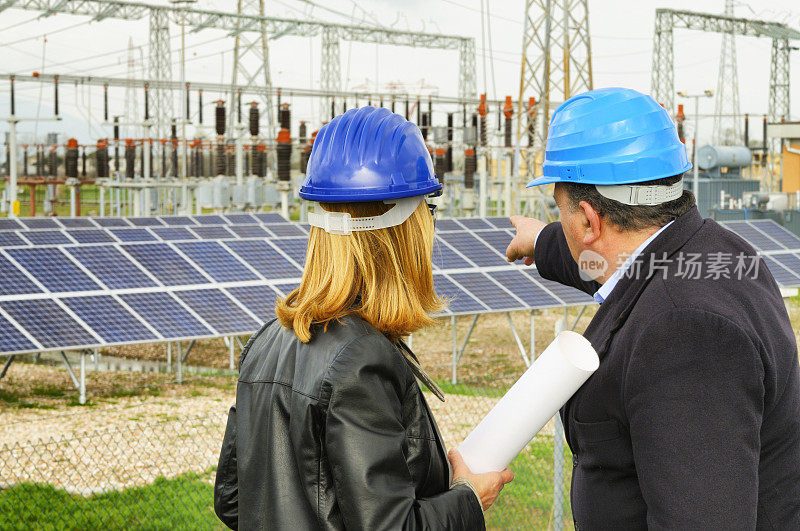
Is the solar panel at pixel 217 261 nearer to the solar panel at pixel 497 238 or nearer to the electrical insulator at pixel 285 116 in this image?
the solar panel at pixel 497 238

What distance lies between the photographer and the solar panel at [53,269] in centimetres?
991

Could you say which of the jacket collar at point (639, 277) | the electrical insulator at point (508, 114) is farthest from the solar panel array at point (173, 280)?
the electrical insulator at point (508, 114)

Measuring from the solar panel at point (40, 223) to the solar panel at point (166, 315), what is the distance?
15.3ft

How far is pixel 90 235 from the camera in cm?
1202

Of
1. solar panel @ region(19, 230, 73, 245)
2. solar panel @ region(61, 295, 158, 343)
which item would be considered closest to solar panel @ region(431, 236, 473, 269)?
solar panel @ region(61, 295, 158, 343)

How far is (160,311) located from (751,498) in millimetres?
8894

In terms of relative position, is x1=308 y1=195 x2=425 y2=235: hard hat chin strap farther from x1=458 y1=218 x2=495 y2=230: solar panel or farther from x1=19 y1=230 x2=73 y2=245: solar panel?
x1=458 y1=218 x2=495 y2=230: solar panel

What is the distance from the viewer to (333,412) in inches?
69.9

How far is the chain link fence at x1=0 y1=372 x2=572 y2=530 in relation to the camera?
20.0 feet

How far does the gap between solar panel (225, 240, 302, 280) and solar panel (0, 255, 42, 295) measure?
2.82 m

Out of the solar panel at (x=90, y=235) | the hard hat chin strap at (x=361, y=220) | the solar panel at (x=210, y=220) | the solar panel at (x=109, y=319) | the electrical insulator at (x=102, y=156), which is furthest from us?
the electrical insulator at (x=102, y=156)

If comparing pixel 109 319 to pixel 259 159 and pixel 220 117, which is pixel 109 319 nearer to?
pixel 220 117

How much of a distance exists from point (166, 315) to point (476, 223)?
21.8 ft

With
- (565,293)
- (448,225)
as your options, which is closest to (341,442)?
(565,293)
